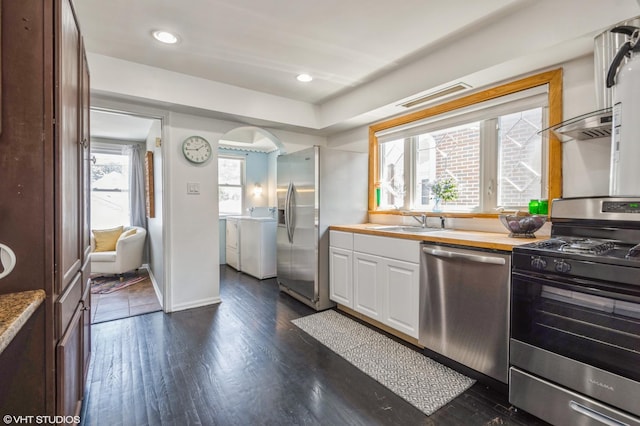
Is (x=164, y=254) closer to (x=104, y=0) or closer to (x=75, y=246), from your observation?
(x=75, y=246)

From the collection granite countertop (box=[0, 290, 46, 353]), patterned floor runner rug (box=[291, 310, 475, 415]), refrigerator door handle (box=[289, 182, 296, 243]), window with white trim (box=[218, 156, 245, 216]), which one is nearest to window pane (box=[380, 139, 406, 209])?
refrigerator door handle (box=[289, 182, 296, 243])

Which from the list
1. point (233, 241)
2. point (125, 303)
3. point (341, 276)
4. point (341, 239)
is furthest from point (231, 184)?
point (341, 276)

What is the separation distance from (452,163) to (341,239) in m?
1.29

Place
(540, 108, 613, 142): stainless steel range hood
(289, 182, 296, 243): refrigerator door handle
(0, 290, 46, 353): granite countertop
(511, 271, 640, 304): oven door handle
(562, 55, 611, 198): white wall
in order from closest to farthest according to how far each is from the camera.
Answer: (0, 290, 46, 353): granite countertop
(511, 271, 640, 304): oven door handle
(540, 108, 613, 142): stainless steel range hood
(562, 55, 611, 198): white wall
(289, 182, 296, 243): refrigerator door handle

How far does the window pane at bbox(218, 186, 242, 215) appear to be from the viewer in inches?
228

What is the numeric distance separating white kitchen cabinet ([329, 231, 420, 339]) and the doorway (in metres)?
2.00

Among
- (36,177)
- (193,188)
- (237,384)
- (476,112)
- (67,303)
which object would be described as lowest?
(237,384)

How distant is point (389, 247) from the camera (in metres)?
2.57

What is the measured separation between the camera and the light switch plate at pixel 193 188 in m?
3.31

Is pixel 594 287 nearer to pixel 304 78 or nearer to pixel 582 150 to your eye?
pixel 582 150

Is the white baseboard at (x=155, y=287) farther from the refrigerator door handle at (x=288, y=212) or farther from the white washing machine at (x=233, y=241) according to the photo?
the refrigerator door handle at (x=288, y=212)

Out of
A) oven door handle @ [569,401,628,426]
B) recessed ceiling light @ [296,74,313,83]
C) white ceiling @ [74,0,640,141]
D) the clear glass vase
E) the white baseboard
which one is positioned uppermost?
recessed ceiling light @ [296,74,313,83]

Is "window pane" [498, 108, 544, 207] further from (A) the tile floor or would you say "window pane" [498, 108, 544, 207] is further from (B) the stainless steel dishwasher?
(A) the tile floor

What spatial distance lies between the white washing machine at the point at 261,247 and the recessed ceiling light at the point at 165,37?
2.55 meters
